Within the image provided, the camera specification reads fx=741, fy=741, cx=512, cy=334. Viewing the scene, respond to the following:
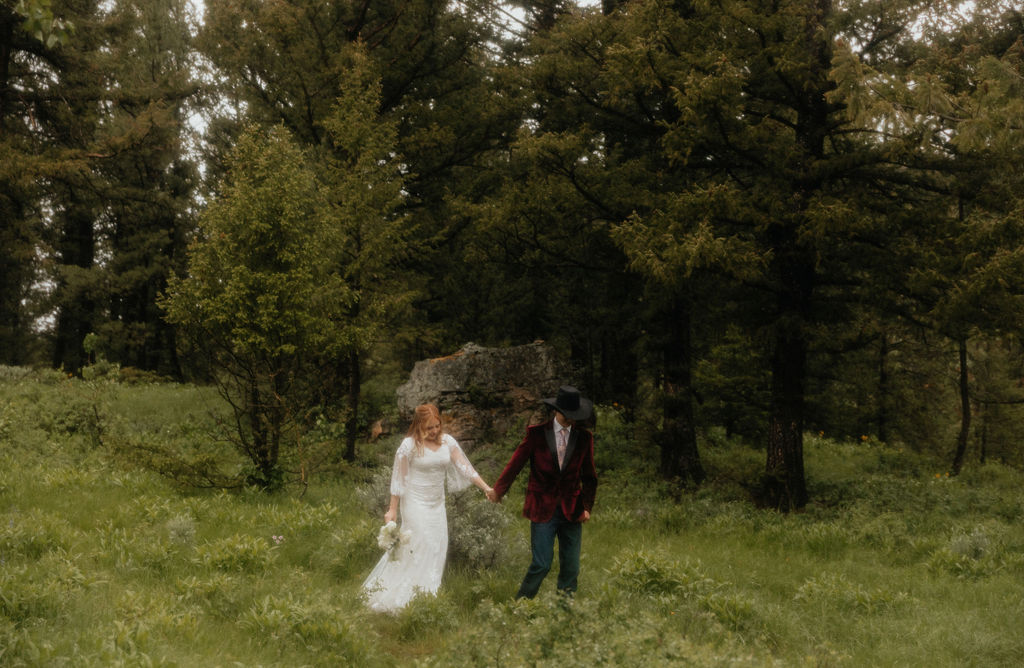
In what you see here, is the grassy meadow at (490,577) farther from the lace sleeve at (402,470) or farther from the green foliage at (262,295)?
the green foliage at (262,295)

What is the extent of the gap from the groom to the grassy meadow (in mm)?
498

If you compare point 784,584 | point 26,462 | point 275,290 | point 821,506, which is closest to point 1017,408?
point 821,506

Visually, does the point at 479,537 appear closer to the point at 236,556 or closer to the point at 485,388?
the point at 236,556

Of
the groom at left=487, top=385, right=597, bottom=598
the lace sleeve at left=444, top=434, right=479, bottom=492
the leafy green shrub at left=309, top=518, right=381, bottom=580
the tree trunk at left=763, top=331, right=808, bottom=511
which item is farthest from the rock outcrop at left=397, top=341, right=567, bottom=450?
the groom at left=487, top=385, right=597, bottom=598

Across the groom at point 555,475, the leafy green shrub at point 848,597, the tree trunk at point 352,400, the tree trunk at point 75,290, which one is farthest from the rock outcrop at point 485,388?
the tree trunk at point 75,290

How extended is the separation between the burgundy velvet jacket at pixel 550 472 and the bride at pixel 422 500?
0.70 metres

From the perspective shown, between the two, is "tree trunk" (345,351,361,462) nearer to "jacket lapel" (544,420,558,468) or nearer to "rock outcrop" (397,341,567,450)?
"rock outcrop" (397,341,567,450)

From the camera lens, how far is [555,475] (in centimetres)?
648

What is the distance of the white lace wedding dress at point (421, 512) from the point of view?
7.09m

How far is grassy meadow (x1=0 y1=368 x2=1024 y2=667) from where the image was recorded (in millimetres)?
5129

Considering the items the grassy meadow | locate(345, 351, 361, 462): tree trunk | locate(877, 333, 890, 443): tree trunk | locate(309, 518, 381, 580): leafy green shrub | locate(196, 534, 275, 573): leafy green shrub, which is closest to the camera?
the grassy meadow

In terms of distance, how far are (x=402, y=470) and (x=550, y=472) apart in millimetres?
1588

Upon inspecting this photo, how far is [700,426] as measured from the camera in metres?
18.1

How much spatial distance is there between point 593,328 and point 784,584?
26.2 ft
